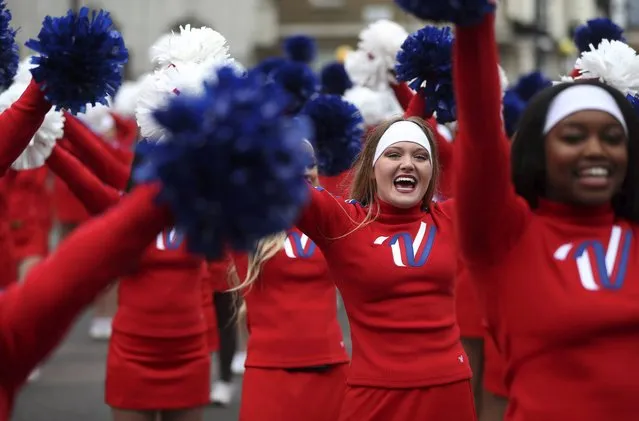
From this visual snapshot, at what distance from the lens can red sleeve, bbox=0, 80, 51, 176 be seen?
3213 mm

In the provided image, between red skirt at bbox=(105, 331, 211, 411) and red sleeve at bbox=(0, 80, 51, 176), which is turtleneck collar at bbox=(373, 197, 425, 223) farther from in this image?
red skirt at bbox=(105, 331, 211, 411)

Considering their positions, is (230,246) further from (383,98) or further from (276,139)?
(383,98)

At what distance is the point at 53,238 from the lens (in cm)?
1781

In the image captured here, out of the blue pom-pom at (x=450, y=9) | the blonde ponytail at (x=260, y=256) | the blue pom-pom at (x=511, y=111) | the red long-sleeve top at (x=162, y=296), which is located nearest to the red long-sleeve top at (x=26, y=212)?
the red long-sleeve top at (x=162, y=296)

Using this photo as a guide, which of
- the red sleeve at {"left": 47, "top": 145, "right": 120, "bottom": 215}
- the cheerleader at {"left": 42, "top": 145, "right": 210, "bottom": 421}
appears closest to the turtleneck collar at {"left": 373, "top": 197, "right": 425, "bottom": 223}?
the cheerleader at {"left": 42, "top": 145, "right": 210, "bottom": 421}

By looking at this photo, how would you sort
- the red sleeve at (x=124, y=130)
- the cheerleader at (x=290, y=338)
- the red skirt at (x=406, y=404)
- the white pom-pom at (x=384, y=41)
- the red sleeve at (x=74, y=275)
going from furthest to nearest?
1. the red sleeve at (x=124, y=130)
2. the white pom-pom at (x=384, y=41)
3. the cheerleader at (x=290, y=338)
4. the red skirt at (x=406, y=404)
5. the red sleeve at (x=74, y=275)

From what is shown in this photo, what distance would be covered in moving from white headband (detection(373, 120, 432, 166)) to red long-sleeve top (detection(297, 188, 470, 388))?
0.33 meters

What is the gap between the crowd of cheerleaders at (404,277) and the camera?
7.35 feet

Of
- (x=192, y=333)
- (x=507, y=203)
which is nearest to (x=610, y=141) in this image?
(x=507, y=203)

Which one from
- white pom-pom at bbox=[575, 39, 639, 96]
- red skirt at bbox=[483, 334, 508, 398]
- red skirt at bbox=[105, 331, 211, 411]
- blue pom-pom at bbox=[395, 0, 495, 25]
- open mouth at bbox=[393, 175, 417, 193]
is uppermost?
blue pom-pom at bbox=[395, 0, 495, 25]

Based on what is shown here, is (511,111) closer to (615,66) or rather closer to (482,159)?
(615,66)

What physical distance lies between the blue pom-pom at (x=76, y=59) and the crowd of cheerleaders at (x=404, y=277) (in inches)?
2.9

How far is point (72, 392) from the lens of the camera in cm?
754

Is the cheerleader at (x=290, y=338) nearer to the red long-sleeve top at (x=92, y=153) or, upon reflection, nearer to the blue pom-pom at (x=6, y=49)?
the red long-sleeve top at (x=92, y=153)
